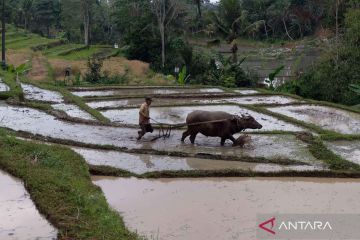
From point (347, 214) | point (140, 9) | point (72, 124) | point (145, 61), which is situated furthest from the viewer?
point (140, 9)

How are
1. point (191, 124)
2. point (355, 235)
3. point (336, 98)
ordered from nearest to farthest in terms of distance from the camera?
point (355, 235) < point (191, 124) < point (336, 98)

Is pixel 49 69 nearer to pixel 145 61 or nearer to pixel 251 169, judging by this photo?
pixel 145 61

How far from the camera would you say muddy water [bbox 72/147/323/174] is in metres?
9.45

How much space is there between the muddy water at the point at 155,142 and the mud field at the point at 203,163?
24 millimetres

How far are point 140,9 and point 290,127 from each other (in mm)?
27989

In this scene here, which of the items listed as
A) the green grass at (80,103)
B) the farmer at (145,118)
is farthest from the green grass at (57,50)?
the farmer at (145,118)

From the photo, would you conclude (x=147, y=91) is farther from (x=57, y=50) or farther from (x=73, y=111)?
(x=57, y=50)

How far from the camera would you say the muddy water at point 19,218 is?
19.6ft

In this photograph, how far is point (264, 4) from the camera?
177ft

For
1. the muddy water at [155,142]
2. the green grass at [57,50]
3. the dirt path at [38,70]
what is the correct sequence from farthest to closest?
the green grass at [57,50] < the dirt path at [38,70] < the muddy water at [155,142]

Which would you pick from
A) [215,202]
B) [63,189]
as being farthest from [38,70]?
[215,202]

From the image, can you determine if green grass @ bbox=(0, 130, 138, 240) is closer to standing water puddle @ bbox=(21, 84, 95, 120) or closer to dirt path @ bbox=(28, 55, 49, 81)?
standing water puddle @ bbox=(21, 84, 95, 120)

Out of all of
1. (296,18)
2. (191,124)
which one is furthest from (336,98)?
(296,18)

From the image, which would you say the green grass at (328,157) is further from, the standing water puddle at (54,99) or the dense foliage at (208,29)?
the dense foliage at (208,29)
